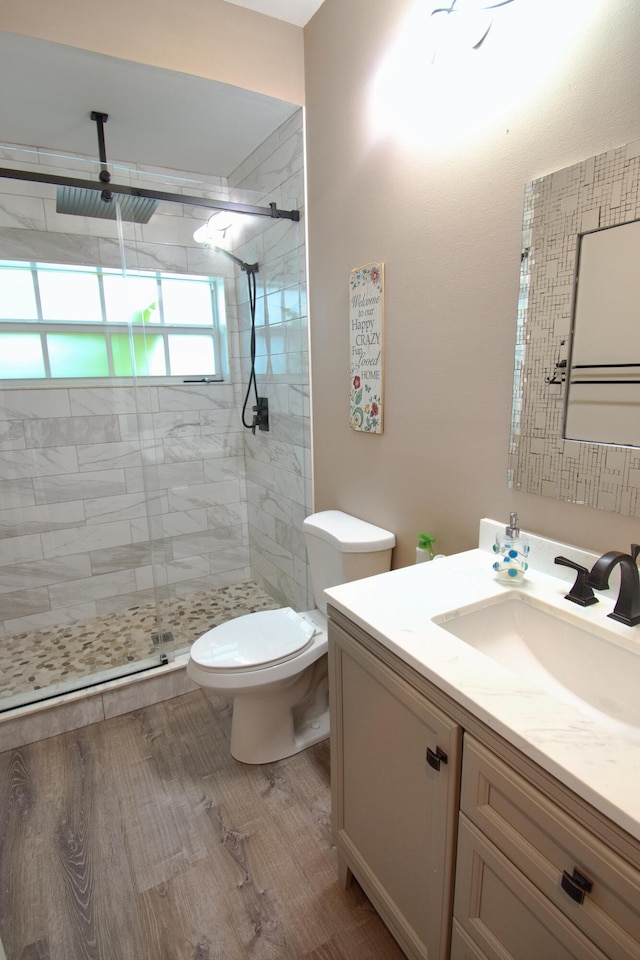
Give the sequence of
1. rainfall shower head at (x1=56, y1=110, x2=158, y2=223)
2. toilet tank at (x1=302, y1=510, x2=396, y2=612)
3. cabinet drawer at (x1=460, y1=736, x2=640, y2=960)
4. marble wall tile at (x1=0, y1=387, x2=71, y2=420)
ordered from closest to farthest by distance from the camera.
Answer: cabinet drawer at (x1=460, y1=736, x2=640, y2=960) → toilet tank at (x1=302, y1=510, x2=396, y2=612) → rainfall shower head at (x1=56, y1=110, x2=158, y2=223) → marble wall tile at (x1=0, y1=387, x2=71, y2=420)

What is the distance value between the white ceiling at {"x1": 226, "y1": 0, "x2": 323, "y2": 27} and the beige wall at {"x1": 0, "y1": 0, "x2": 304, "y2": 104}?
0.9 inches

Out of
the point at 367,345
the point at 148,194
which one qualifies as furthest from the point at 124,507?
the point at 367,345

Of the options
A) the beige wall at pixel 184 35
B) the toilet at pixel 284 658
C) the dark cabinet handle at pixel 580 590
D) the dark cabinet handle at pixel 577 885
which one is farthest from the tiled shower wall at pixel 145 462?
the dark cabinet handle at pixel 577 885

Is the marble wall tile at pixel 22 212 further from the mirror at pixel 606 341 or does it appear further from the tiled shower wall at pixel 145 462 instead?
the mirror at pixel 606 341

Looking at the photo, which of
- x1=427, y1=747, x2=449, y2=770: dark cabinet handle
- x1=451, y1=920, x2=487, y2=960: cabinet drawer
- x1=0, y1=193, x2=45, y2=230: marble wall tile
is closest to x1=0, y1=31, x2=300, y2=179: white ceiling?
x1=0, y1=193, x2=45, y2=230: marble wall tile

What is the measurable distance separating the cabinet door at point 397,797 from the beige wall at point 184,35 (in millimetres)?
2174

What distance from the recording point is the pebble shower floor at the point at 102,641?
2.23 m

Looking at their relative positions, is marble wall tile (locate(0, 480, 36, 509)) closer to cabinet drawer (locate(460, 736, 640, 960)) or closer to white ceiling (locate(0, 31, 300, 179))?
white ceiling (locate(0, 31, 300, 179))

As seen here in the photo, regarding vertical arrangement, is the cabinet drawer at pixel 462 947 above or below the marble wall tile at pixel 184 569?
above

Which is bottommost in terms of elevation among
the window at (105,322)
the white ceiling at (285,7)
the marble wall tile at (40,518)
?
the marble wall tile at (40,518)

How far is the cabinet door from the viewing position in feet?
3.03

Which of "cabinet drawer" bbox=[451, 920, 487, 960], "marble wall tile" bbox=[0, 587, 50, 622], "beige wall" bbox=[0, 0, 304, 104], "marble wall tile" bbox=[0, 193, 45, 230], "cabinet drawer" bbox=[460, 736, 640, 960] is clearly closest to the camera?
"cabinet drawer" bbox=[460, 736, 640, 960]

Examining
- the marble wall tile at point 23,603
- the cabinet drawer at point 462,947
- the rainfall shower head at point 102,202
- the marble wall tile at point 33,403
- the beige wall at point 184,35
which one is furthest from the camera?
the marble wall tile at point 23,603

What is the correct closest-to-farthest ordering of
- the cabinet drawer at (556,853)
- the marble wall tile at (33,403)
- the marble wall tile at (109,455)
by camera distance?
1. the cabinet drawer at (556,853)
2. the marble wall tile at (33,403)
3. the marble wall tile at (109,455)
